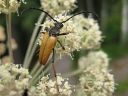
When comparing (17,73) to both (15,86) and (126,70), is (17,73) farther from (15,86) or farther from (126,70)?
(126,70)

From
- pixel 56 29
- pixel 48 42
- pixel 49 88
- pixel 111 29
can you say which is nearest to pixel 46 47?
pixel 48 42

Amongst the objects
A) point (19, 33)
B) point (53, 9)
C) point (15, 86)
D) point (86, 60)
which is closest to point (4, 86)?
point (15, 86)

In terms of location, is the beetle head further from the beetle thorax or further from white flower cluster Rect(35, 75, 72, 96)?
white flower cluster Rect(35, 75, 72, 96)

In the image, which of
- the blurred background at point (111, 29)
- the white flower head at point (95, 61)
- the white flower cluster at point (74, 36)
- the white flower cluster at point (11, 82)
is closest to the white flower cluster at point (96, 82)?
the white flower head at point (95, 61)

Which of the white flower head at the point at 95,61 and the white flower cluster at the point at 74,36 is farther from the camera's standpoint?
the white flower head at the point at 95,61

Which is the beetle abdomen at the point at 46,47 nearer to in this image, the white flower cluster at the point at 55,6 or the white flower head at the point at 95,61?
the white flower cluster at the point at 55,6

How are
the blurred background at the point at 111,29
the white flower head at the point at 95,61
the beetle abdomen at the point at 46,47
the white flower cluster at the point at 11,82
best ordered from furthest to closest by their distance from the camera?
the blurred background at the point at 111,29 → the white flower head at the point at 95,61 → the beetle abdomen at the point at 46,47 → the white flower cluster at the point at 11,82
